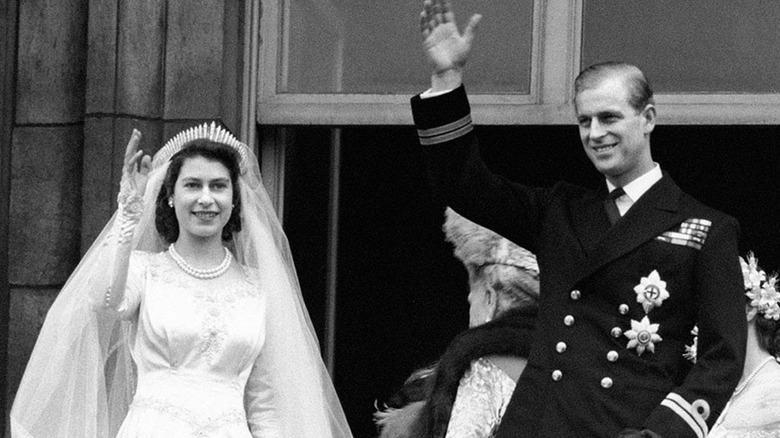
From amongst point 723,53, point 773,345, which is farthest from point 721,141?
point 773,345

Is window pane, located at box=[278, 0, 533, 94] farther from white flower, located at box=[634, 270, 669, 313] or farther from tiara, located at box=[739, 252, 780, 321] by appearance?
white flower, located at box=[634, 270, 669, 313]

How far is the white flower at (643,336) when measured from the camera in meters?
3.95

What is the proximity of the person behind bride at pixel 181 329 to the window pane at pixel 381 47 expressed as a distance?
37.3 inches

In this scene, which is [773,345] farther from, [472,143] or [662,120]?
[472,143]

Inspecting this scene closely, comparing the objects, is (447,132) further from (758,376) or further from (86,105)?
(86,105)

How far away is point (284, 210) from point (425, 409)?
1.79 meters

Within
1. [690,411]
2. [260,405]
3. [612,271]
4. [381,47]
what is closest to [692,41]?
[381,47]

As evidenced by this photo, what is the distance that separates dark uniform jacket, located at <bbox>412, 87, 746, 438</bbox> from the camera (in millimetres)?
3922

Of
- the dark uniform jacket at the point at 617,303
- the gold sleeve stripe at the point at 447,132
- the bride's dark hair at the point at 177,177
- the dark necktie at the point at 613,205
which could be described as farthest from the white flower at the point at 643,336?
the bride's dark hair at the point at 177,177

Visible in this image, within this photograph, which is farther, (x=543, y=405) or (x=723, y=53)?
(x=723, y=53)

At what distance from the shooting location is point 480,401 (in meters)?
5.27

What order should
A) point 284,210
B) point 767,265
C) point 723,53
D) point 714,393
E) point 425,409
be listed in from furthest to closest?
point 767,265 < point 284,210 < point 723,53 < point 425,409 < point 714,393

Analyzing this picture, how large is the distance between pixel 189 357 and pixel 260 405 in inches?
12.6

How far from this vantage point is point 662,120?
253 inches
